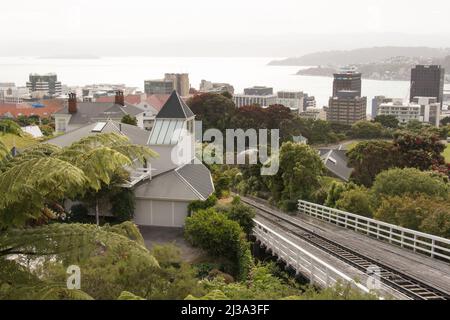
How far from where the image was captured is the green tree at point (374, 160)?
31875 millimetres

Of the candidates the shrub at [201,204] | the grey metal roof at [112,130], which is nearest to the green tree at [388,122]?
the grey metal roof at [112,130]

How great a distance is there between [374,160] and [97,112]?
25.5 m

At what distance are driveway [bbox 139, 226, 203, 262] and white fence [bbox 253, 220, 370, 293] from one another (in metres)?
2.31

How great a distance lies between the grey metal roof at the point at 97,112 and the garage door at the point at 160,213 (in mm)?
23588

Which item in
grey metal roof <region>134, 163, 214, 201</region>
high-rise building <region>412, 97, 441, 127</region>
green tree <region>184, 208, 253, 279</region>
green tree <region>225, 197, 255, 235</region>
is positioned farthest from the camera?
high-rise building <region>412, 97, 441, 127</region>

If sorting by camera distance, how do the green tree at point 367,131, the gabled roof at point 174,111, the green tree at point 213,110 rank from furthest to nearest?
the green tree at point 367,131 → the green tree at point 213,110 → the gabled roof at point 174,111

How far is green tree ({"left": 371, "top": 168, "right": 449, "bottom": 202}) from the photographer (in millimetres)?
21812

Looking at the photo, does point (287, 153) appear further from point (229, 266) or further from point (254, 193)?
point (229, 266)

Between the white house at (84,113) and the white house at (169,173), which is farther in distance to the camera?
the white house at (84,113)

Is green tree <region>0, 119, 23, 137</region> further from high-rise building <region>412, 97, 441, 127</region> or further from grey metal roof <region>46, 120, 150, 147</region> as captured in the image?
high-rise building <region>412, 97, 441, 127</region>

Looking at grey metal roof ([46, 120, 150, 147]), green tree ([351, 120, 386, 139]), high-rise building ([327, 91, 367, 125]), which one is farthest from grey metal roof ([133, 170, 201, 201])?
high-rise building ([327, 91, 367, 125])

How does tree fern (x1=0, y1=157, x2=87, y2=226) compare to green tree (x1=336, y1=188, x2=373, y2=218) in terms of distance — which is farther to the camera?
green tree (x1=336, y1=188, x2=373, y2=218)

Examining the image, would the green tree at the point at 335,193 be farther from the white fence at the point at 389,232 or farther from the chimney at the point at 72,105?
the chimney at the point at 72,105
